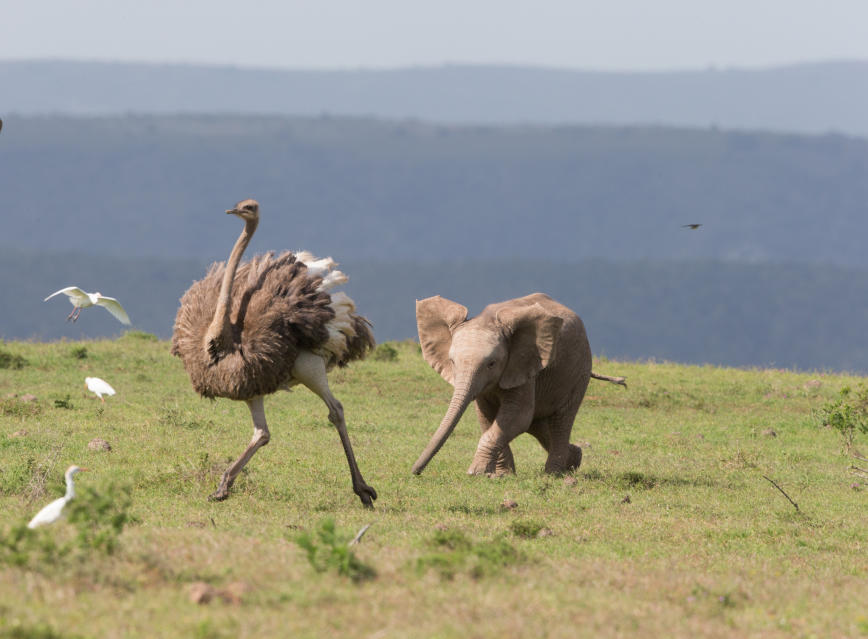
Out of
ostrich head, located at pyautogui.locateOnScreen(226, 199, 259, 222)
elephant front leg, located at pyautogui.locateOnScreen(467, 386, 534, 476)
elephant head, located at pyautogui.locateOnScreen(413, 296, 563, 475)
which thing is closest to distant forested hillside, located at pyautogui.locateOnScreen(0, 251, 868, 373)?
elephant head, located at pyautogui.locateOnScreen(413, 296, 563, 475)

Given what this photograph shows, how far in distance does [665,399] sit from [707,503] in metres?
8.15

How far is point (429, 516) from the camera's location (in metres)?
11.0

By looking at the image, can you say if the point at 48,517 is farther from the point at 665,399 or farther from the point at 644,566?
the point at 665,399

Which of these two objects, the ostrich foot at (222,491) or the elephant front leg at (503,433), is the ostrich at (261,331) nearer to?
the ostrich foot at (222,491)

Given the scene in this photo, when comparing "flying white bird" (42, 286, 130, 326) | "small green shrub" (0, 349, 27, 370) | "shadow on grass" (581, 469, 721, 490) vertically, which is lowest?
"small green shrub" (0, 349, 27, 370)

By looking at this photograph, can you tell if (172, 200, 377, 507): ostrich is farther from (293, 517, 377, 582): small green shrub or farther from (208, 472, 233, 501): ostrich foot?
(293, 517, 377, 582): small green shrub

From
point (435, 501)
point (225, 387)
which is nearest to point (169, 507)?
point (225, 387)

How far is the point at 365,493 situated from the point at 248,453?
1184 millimetres

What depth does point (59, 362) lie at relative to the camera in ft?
68.8

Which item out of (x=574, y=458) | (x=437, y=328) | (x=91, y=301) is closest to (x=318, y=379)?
(x=91, y=301)

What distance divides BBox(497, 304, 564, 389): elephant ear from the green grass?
116cm

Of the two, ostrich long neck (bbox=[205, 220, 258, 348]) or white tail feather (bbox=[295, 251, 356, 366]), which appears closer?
ostrich long neck (bbox=[205, 220, 258, 348])

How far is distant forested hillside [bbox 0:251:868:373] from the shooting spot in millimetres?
166250

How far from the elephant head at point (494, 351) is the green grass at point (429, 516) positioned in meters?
0.94
